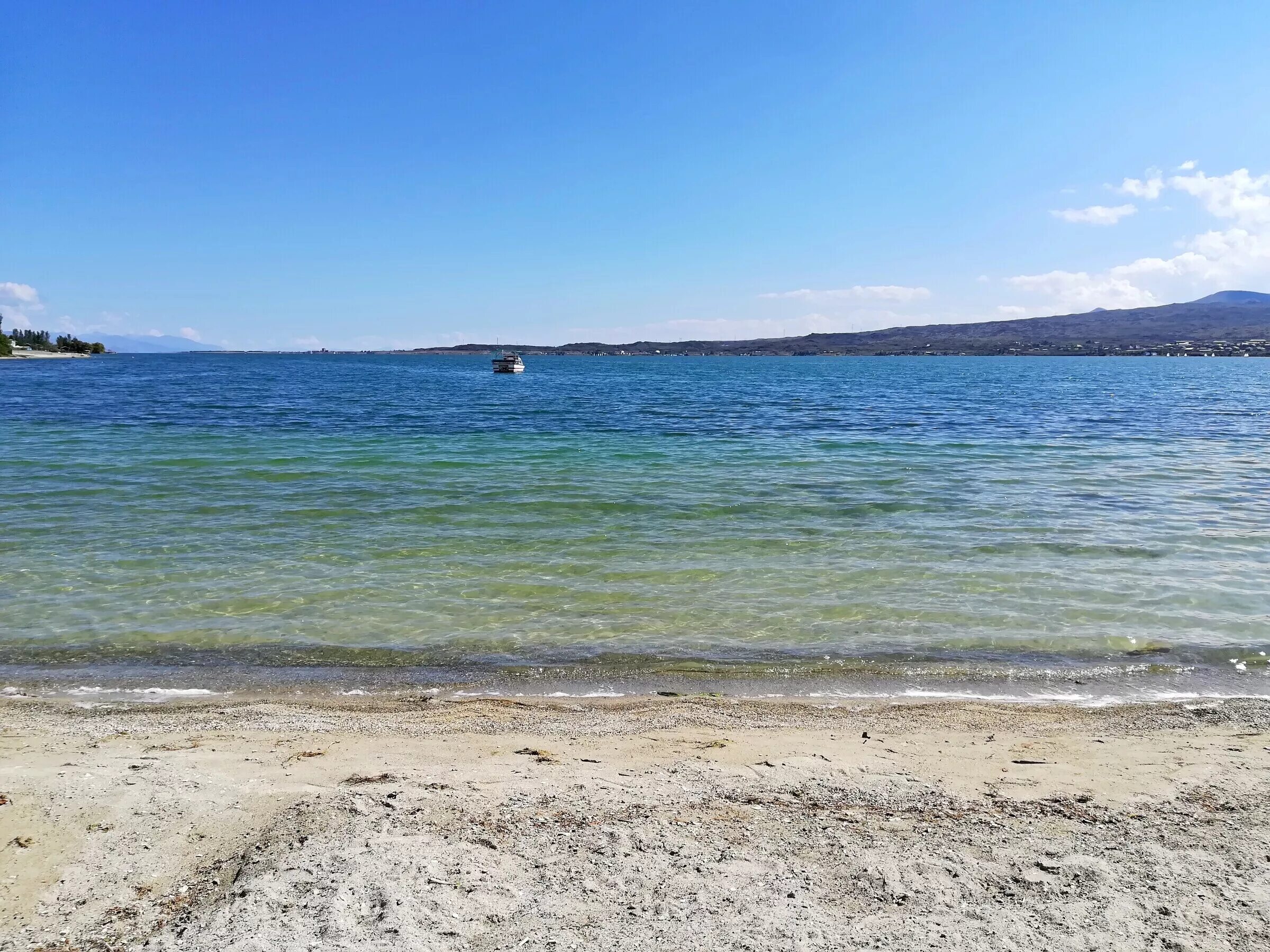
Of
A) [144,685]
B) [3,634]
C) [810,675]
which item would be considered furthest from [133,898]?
[3,634]

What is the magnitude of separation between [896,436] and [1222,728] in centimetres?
2126

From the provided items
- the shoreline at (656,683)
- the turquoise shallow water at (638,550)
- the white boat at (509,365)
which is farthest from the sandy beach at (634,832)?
the white boat at (509,365)

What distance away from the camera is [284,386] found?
206 ft

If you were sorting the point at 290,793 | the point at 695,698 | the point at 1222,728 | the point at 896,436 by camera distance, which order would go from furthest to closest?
1. the point at 896,436
2. the point at 695,698
3. the point at 1222,728
4. the point at 290,793

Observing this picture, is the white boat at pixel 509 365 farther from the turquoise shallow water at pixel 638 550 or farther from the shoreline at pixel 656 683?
the shoreline at pixel 656 683

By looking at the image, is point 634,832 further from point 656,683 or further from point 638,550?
point 638,550

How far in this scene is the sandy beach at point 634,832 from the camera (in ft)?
10.8

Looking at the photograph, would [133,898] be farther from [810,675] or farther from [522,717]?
[810,675]

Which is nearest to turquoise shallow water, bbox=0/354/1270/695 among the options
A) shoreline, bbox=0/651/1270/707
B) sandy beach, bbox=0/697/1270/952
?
shoreline, bbox=0/651/1270/707

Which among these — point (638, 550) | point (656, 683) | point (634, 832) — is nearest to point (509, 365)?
point (638, 550)

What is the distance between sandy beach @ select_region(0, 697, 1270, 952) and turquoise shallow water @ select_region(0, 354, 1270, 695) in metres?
1.65

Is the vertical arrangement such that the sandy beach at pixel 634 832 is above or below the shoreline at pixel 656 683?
above

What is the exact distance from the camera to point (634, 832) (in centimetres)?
410

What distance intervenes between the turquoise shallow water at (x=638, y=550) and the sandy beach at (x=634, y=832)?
1654 millimetres
